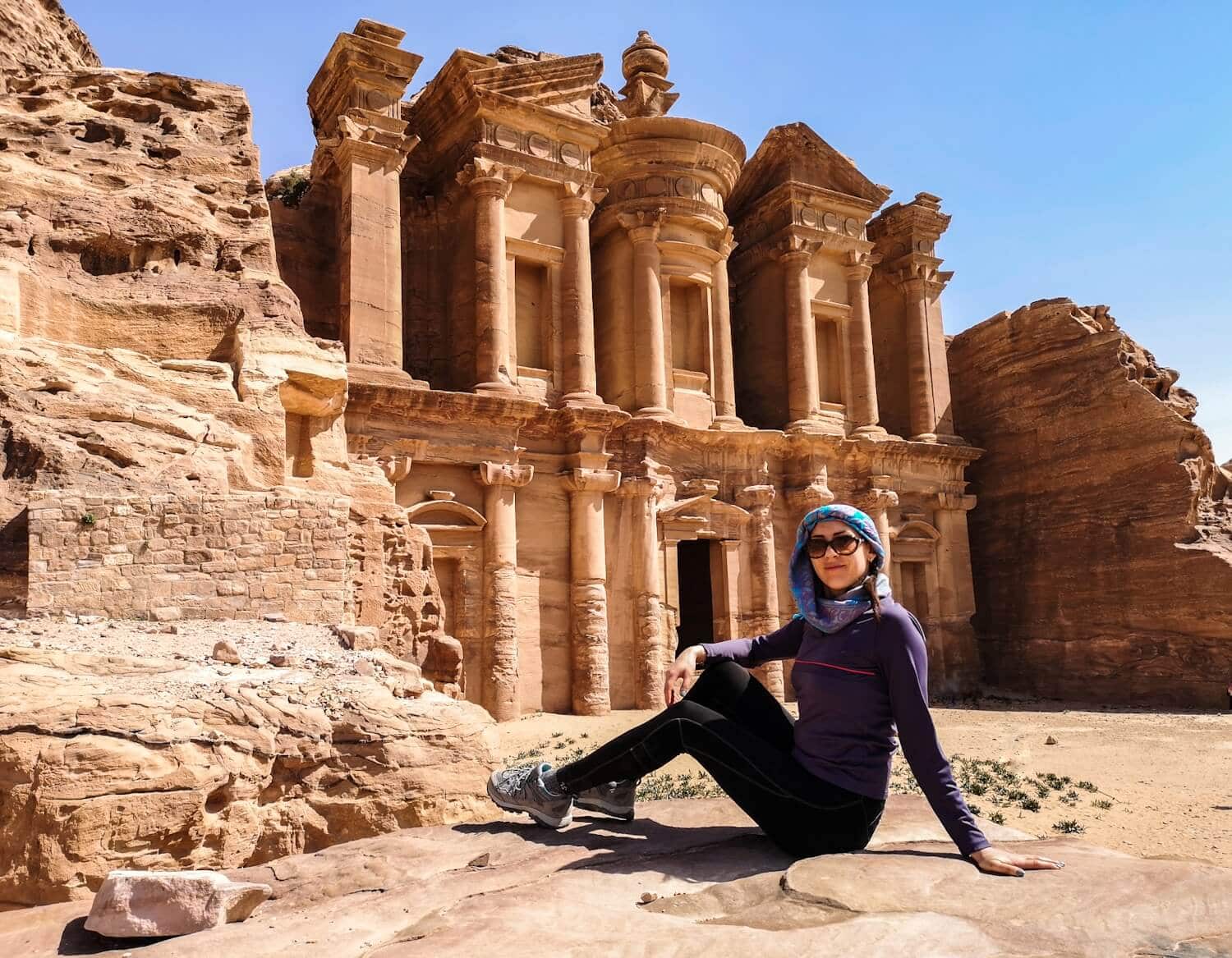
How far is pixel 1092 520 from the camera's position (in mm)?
20250

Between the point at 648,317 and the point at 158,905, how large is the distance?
16.5 meters

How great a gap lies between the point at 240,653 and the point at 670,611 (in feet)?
41.1

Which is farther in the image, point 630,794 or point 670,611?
point 670,611

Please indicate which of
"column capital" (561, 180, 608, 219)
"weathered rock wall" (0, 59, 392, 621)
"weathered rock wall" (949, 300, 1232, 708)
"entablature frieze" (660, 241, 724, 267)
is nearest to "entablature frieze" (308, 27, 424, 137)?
"column capital" (561, 180, 608, 219)

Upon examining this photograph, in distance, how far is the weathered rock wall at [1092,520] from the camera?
722 inches

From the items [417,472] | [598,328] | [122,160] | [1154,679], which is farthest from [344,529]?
[1154,679]

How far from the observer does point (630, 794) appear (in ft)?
13.8

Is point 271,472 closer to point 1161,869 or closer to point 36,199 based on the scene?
point 36,199

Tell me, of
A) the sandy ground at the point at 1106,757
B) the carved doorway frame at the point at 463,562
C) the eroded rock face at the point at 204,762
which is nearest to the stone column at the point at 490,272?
the carved doorway frame at the point at 463,562

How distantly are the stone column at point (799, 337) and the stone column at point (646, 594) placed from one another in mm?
4762

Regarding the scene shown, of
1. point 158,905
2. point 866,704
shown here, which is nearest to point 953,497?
point 866,704

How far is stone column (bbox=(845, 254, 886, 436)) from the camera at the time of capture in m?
21.9

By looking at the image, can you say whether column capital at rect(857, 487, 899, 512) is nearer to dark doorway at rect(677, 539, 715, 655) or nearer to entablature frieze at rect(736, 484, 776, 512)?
entablature frieze at rect(736, 484, 776, 512)

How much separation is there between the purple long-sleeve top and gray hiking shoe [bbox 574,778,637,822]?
897mm
